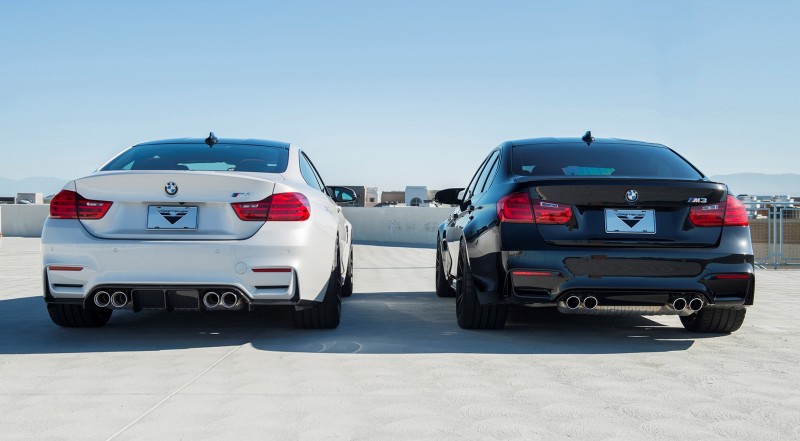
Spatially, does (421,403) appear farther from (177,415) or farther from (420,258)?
(420,258)

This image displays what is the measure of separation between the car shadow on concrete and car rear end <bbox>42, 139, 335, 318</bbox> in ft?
1.39

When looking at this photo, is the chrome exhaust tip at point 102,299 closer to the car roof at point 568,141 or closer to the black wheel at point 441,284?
the car roof at point 568,141

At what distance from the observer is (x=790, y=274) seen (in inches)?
594

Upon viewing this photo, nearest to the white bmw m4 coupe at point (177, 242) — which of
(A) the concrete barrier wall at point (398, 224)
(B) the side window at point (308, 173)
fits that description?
(B) the side window at point (308, 173)

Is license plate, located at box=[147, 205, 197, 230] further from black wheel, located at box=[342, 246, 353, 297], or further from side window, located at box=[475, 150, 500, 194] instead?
black wheel, located at box=[342, 246, 353, 297]

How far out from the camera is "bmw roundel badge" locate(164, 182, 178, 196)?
5516 mm

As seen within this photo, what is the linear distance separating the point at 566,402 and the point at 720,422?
0.71 meters

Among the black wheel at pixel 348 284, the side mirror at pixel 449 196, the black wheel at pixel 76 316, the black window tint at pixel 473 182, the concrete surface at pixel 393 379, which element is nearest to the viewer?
the concrete surface at pixel 393 379

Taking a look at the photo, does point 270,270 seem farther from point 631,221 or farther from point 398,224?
point 398,224

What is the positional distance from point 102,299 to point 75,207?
0.63 metres

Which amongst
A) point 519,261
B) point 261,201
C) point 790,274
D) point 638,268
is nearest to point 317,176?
point 261,201

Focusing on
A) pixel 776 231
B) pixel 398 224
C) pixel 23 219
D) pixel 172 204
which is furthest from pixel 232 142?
pixel 23 219

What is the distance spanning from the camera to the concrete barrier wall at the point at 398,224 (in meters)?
26.8

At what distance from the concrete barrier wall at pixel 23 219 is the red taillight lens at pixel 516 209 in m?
32.3
